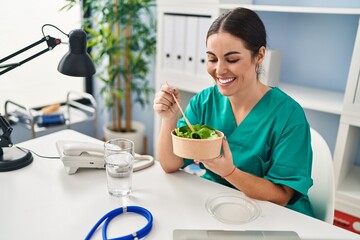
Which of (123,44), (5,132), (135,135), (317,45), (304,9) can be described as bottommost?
(135,135)

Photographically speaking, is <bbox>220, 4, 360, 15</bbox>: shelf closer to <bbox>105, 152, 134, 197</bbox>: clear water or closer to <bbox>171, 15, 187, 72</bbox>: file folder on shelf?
<bbox>171, 15, 187, 72</bbox>: file folder on shelf

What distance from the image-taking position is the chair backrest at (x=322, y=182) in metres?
1.05

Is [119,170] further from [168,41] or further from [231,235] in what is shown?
[168,41]

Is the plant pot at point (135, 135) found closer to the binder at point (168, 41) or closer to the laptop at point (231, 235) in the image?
the binder at point (168, 41)

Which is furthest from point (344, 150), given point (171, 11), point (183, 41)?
point (171, 11)

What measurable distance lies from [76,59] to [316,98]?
1.26 meters

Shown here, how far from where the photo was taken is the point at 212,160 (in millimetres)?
933

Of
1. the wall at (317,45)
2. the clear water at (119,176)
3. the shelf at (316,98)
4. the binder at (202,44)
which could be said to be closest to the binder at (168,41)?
the binder at (202,44)

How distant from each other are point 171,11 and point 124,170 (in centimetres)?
129

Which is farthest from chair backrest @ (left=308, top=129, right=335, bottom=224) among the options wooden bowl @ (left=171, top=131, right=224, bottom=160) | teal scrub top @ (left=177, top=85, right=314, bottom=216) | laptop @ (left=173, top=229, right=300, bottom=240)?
wooden bowl @ (left=171, top=131, right=224, bottom=160)

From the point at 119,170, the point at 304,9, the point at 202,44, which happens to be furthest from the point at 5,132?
the point at 304,9

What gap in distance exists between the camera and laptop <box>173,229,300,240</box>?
0.78 metres

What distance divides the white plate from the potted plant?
1.65 m

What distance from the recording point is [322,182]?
1.09m
